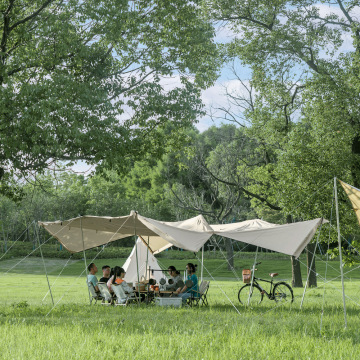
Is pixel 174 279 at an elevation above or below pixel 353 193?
below

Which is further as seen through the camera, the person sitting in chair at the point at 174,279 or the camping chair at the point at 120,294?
the person sitting in chair at the point at 174,279

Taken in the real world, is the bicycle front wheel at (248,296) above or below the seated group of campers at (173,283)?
below

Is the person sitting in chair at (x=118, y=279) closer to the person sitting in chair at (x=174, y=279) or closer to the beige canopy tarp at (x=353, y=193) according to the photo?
the person sitting in chair at (x=174, y=279)

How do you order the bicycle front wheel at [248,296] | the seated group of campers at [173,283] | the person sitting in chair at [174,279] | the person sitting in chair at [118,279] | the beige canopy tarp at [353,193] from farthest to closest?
the person sitting in chair at [174,279] < the bicycle front wheel at [248,296] < the seated group of campers at [173,283] < the person sitting in chair at [118,279] < the beige canopy tarp at [353,193]

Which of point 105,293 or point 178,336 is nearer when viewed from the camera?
point 178,336

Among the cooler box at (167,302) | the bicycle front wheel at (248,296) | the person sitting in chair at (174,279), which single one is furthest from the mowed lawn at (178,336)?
the person sitting in chair at (174,279)

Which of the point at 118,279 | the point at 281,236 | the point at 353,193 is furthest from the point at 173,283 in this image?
the point at 353,193

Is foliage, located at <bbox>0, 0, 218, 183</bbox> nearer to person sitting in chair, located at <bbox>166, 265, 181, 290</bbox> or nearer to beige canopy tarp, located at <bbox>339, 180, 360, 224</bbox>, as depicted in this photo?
person sitting in chair, located at <bbox>166, 265, 181, 290</bbox>

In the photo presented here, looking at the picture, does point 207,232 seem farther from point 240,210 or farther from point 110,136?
point 240,210

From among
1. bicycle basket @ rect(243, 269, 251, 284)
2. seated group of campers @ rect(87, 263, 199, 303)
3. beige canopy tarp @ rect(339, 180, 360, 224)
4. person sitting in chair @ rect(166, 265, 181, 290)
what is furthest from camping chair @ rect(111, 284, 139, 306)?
beige canopy tarp @ rect(339, 180, 360, 224)

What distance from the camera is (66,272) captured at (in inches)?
1334

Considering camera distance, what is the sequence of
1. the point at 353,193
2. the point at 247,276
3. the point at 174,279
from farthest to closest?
the point at 247,276, the point at 174,279, the point at 353,193

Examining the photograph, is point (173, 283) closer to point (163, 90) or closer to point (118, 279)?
point (118, 279)

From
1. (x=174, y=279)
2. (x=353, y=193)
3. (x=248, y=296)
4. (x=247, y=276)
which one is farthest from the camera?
(x=247, y=276)
